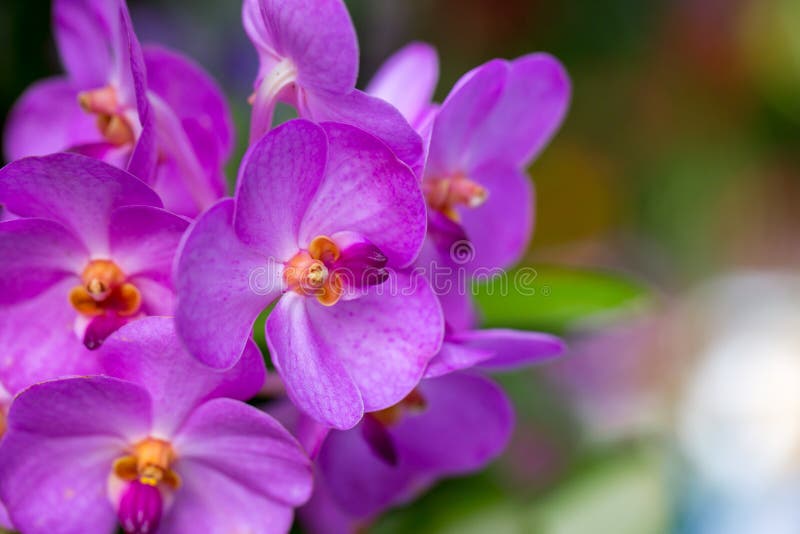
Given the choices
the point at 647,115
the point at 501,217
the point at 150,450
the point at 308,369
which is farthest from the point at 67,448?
the point at 647,115

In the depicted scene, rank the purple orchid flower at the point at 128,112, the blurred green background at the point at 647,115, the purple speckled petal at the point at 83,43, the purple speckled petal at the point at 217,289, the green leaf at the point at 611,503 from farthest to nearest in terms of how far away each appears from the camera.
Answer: the blurred green background at the point at 647,115
the green leaf at the point at 611,503
the purple speckled petal at the point at 83,43
the purple orchid flower at the point at 128,112
the purple speckled petal at the point at 217,289

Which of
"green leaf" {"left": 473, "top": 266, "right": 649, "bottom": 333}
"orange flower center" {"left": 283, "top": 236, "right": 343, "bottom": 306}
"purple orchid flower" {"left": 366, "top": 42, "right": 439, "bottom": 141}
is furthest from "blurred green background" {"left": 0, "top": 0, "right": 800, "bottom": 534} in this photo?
"orange flower center" {"left": 283, "top": 236, "right": 343, "bottom": 306}

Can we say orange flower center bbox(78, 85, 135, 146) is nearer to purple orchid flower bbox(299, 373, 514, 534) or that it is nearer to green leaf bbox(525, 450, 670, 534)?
purple orchid flower bbox(299, 373, 514, 534)

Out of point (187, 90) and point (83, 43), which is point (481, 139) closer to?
point (187, 90)

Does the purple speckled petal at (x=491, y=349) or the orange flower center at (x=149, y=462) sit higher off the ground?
the purple speckled petal at (x=491, y=349)

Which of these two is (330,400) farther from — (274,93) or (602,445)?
(602,445)

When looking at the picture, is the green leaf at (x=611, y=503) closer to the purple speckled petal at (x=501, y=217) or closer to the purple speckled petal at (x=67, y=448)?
the purple speckled petal at (x=501, y=217)

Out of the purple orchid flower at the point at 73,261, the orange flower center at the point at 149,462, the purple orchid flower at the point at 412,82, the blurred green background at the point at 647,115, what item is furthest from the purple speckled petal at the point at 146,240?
the blurred green background at the point at 647,115
